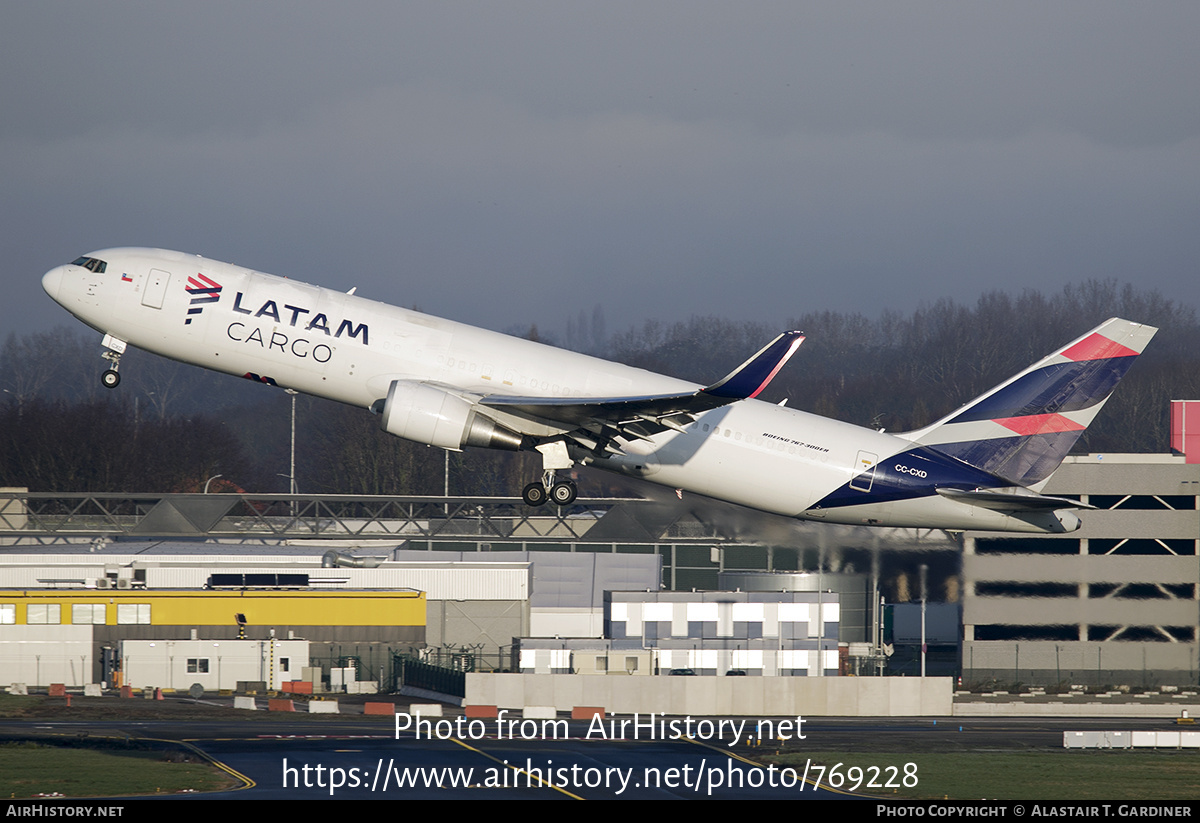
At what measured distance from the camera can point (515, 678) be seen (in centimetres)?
5600

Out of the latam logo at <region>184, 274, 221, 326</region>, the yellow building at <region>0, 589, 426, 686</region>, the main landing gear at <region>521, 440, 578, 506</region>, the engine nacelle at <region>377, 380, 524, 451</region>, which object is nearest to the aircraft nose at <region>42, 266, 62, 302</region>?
the latam logo at <region>184, 274, 221, 326</region>

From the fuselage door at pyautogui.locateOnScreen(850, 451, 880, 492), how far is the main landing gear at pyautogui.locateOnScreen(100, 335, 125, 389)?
891 inches

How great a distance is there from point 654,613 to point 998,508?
2201cm

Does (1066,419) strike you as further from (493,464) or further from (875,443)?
(493,464)

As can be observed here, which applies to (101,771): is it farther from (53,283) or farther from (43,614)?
(43,614)

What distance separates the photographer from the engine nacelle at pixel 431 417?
4128cm

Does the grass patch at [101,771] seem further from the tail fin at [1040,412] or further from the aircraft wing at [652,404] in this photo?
the tail fin at [1040,412]

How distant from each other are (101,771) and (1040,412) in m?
30.7

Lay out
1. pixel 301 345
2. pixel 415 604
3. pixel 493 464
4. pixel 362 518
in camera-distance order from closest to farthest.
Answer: pixel 301 345, pixel 415 604, pixel 362 518, pixel 493 464

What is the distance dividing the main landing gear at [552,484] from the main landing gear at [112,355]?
13.0 m

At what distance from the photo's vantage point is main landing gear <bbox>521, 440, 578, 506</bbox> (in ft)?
144

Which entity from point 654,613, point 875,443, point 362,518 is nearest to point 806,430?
point 875,443

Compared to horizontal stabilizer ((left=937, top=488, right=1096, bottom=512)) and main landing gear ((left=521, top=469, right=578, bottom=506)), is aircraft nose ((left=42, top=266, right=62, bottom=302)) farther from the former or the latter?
horizontal stabilizer ((left=937, top=488, right=1096, bottom=512))

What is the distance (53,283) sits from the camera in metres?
45.1
